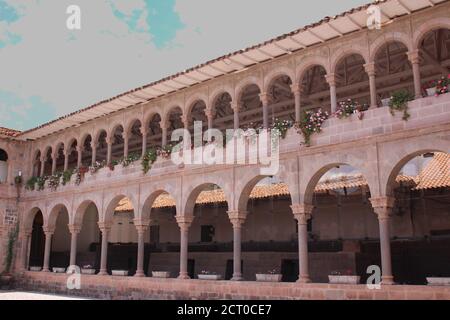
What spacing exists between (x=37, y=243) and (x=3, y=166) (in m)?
4.27

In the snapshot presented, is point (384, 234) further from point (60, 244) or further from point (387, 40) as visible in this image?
point (60, 244)

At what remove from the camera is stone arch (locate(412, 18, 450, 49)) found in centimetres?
1166

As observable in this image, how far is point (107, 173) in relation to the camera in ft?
63.3

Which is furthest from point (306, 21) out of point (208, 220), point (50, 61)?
point (50, 61)

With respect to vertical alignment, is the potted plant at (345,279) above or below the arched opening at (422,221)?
below

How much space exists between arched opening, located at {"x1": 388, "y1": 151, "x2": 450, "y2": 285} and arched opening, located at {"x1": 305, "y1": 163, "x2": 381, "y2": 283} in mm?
847

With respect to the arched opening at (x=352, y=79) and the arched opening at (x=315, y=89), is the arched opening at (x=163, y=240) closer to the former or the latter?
the arched opening at (x=315, y=89)

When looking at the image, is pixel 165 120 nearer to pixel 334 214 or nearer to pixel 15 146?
pixel 334 214

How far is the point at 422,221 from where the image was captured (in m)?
16.6

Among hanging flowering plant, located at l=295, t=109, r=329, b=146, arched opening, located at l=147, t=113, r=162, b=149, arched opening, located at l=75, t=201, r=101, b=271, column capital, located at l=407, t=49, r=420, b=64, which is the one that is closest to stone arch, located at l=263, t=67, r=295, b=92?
hanging flowering plant, located at l=295, t=109, r=329, b=146

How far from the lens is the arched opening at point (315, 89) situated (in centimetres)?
1705

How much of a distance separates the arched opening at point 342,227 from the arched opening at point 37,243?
13994mm

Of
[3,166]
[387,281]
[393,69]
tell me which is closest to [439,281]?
[387,281]

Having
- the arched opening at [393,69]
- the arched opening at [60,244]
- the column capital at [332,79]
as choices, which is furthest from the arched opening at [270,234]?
the arched opening at [60,244]
